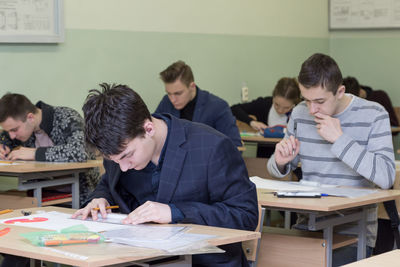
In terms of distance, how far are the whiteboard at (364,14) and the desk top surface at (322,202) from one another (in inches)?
193

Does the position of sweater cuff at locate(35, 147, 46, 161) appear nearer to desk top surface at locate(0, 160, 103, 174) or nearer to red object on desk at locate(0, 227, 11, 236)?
desk top surface at locate(0, 160, 103, 174)

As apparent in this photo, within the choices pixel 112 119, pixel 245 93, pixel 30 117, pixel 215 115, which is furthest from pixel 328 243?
pixel 245 93

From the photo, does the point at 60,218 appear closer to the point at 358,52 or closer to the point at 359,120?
the point at 359,120

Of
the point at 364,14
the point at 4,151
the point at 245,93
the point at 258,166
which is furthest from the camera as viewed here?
the point at 364,14

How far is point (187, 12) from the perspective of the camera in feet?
20.1

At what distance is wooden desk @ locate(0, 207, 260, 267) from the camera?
1.71 m

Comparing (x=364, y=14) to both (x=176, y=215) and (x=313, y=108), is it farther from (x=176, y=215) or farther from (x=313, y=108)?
(x=176, y=215)

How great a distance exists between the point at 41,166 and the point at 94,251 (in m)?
2.15

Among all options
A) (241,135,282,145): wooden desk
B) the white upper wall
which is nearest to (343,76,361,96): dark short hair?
(241,135,282,145): wooden desk

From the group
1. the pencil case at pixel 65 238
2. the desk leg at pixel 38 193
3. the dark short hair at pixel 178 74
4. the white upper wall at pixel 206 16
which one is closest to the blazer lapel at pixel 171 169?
the pencil case at pixel 65 238

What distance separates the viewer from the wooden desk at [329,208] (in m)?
2.73

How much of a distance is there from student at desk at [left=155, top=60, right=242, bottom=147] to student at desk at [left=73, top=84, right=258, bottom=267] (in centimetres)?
279

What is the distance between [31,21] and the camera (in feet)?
16.1

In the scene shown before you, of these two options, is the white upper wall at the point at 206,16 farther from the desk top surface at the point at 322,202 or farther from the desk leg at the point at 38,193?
the desk top surface at the point at 322,202
